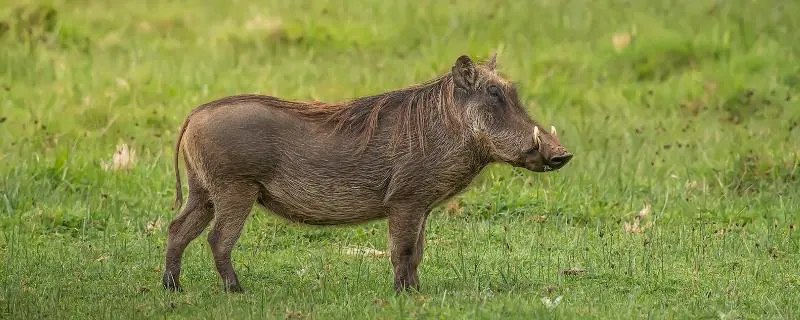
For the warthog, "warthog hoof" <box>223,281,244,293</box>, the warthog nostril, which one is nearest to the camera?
the warthog nostril

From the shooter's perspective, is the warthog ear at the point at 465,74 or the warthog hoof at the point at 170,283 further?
the warthog hoof at the point at 170,283

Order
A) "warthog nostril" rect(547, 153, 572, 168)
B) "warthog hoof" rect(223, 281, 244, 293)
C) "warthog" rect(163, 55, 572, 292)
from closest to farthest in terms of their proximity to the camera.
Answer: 1. "warthog nostril" rect(547, 153, 572, 168)
2. "warthog" rect(163, 55, 572, 292)
3. "warthog hoof" rect(223, 281, 244, 293)

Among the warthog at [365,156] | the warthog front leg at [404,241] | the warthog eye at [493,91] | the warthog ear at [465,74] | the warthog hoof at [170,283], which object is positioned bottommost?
the warthog hoof at [170,283]

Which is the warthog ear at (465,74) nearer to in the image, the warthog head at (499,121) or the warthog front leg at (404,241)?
the warthog head at (499,121)

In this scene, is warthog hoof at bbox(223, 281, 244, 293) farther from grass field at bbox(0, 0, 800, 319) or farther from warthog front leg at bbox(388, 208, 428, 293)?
warthog front leg at bbox(388, 208, 428, 293)

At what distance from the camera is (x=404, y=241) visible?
6.30 m

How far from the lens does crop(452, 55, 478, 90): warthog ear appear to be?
6379mm

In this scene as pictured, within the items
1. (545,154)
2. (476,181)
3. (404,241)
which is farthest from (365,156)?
(545,154)

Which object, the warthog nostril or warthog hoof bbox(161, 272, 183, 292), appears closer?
the warthog nostril

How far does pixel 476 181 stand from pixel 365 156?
55 cm

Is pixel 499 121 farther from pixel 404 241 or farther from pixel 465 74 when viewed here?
pixel 404 241

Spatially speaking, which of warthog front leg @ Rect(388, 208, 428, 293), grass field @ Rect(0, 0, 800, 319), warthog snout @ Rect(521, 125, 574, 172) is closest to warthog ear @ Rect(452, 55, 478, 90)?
warthog snout @ Rect(521, 125, 574, 172)

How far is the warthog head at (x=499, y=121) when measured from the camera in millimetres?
6324

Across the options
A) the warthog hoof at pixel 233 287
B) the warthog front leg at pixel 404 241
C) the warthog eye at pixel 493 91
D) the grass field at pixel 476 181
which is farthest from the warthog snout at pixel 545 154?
the warthog hoof at pixel 233 287
